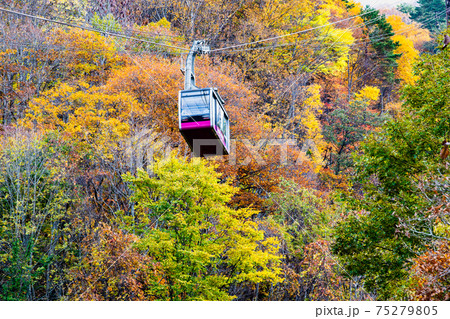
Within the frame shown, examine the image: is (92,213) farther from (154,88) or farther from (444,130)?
(444,130)

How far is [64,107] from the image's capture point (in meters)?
25.0

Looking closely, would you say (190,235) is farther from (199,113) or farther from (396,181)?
(396,181)

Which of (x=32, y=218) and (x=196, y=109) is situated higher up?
(x=196, y=109)

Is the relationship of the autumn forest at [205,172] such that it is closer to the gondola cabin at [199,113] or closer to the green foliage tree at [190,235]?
the green foliage tree at [190,235]

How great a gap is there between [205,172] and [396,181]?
7.52 metres

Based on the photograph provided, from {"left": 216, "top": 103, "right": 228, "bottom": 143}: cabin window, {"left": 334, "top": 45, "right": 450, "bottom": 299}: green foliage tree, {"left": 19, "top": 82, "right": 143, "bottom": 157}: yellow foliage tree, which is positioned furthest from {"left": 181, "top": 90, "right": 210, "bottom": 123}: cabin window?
{"left": 19, "top": 82, "right": 143, "bottom": 157}: yellow foliage tree

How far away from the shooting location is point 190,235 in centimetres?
1825

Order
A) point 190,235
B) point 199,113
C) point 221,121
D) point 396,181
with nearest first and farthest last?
point 199,113 < point 396,181 < point 221,121 < point 190,235

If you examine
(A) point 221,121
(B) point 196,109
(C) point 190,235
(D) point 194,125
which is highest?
(B) point 196,109

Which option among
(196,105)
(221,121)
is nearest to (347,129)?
(221,121)

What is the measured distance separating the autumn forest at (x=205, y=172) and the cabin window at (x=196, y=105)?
3.43 m

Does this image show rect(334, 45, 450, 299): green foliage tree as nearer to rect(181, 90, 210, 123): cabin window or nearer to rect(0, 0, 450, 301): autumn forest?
rect(0, 0, 450, 301): autumn forest

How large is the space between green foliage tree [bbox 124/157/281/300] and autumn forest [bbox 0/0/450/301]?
0.29 feet

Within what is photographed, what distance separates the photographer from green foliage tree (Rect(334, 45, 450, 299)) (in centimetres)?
1293
